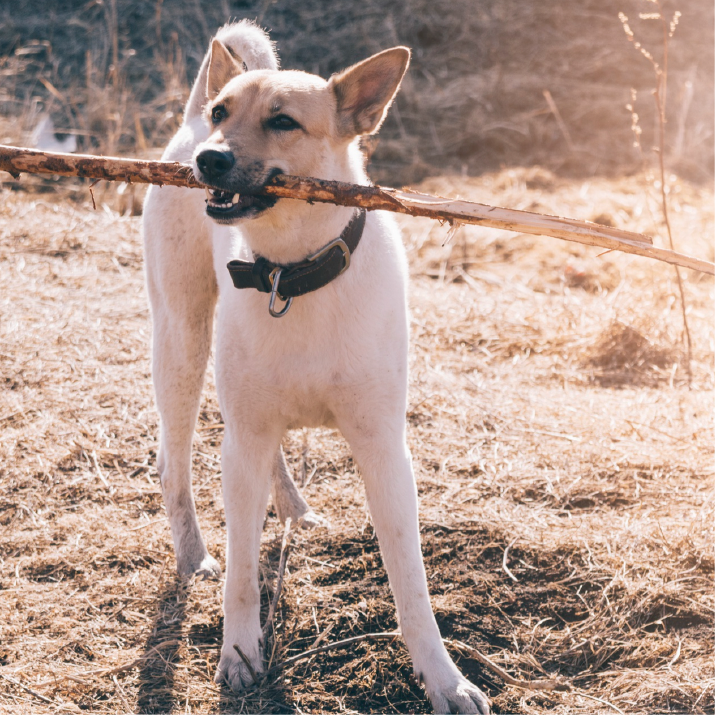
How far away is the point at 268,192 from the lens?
7.62 ft

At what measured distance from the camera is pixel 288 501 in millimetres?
3393

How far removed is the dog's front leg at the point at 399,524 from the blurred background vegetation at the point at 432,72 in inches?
200

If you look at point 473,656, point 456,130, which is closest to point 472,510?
point 473,656

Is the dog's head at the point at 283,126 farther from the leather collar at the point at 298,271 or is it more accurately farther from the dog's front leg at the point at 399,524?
the dog's front leg at the point at 399,524

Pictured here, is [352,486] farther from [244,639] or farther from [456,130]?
[456,130]

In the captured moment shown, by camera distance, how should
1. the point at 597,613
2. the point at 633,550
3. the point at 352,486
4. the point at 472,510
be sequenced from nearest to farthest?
the point at 597,613 → the point at 633,550 → the point at 472,510 → the point at 352,486

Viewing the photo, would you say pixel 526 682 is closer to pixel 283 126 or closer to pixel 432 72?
pixel 283 126

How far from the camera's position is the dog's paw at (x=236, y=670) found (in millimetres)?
2529

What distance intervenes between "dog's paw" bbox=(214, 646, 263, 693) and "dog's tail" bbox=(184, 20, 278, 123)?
2021 millimetres

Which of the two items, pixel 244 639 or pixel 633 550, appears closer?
pixel 244 639

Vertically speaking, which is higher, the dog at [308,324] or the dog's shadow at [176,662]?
the dog at [308,324]

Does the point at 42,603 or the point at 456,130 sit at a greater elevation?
the point at 456,130

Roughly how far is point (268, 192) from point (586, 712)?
Result: 1716 mm

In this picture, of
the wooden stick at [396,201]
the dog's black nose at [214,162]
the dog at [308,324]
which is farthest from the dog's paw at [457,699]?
the dog's black nose at [214,162]
